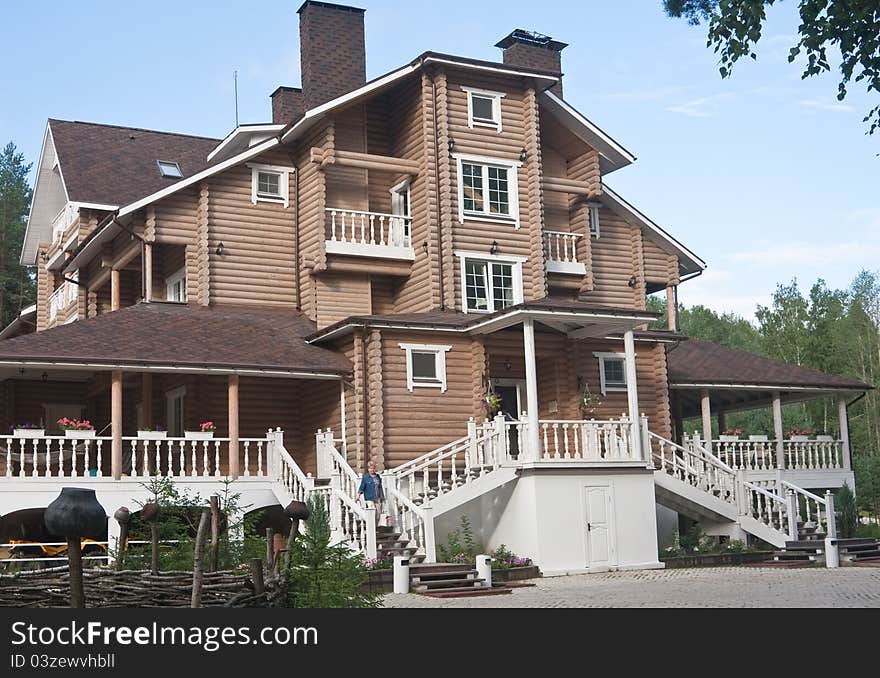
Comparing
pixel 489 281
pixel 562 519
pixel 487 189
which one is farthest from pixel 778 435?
pixel 562 519

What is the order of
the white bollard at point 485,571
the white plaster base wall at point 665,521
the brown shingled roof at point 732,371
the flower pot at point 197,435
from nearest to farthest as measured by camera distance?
1. the white bollard at point 485,571
2. the flower pot at point 197,435
3. the white plaster base wall at point 665,521
4. the brown shingled roof at point 732,371

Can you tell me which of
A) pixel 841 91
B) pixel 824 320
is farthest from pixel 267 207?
pixel 824 320

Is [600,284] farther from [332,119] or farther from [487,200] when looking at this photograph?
[332,119]

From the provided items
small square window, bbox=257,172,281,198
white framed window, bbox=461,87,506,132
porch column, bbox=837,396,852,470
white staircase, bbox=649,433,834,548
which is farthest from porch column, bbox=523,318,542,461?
porch column, bbox=837,396,852,470

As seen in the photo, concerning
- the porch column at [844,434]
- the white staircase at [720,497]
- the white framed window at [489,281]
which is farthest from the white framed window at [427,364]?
the porch column at [844,434]

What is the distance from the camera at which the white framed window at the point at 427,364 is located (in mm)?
25469

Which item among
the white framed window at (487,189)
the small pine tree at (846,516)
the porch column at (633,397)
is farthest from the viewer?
the white framed window at (487,189)

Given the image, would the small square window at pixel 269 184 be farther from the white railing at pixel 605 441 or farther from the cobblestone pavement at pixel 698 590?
the cobblestone pavement at pixel 698 590

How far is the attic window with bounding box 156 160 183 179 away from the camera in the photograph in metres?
34.8

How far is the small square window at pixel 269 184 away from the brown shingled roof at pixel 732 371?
11064 millimetres

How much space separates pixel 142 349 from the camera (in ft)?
78.0

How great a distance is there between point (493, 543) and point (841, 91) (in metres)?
12.0

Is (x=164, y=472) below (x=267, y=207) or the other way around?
below

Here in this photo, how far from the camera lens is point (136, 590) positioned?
857 centimetres
